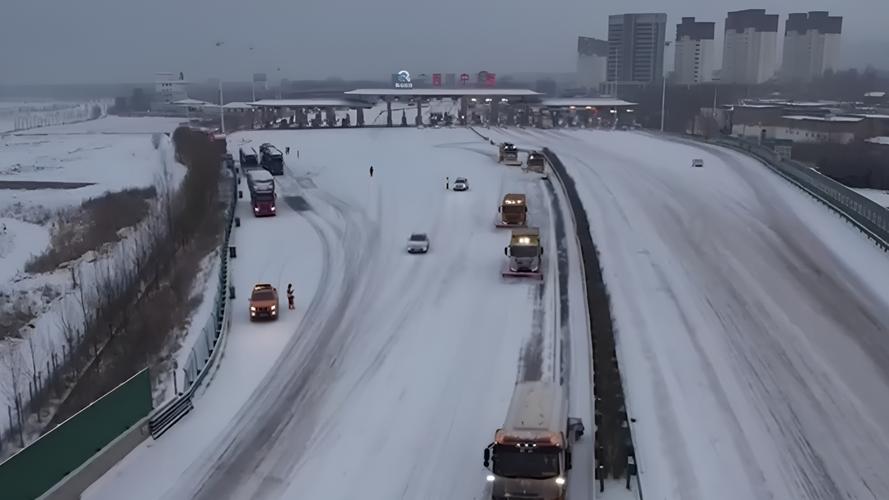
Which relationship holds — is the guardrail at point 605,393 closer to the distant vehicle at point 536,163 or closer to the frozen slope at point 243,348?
the frozen slope at point 243,348

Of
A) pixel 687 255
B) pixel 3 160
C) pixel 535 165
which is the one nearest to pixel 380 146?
pixel 535 165

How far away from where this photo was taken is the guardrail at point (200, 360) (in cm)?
2053

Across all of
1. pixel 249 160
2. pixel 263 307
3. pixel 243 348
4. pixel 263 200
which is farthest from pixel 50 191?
pixel 243 348

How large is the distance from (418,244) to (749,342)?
1644 centimetres

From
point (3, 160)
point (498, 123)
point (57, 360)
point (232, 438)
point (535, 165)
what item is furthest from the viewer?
point (3, 160)

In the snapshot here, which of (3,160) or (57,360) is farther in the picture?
(3,160)

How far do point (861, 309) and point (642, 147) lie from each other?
45753 millimetres

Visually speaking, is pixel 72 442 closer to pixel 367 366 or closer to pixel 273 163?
pixel 367 366

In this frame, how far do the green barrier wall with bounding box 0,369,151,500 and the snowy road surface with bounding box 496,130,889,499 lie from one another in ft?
39.9

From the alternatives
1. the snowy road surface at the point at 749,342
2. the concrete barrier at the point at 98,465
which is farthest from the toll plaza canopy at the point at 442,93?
the concrete barrier at the point at 98,465

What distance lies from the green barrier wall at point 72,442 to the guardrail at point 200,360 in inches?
18.8

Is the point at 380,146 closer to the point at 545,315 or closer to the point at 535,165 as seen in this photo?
the point at 535,165

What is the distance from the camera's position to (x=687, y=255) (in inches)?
1387

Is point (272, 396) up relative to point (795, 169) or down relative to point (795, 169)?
down
